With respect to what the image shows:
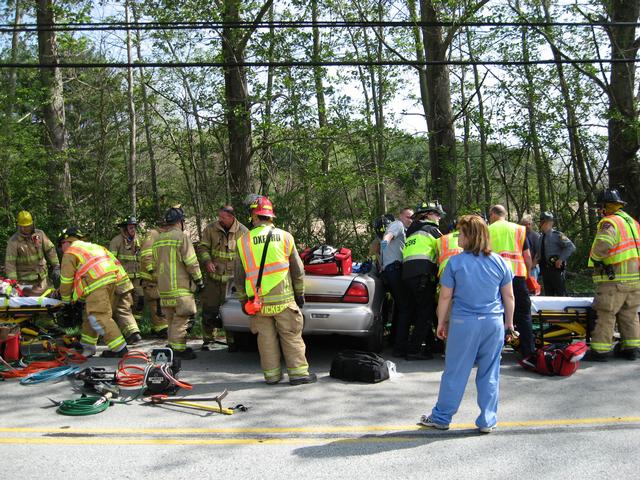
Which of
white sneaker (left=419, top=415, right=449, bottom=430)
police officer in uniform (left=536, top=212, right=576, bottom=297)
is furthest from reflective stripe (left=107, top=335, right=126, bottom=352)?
police officer in uniform (left=536, top=212, right=576, bottom=297)

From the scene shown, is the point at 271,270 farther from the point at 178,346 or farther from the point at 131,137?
the point at 131,137

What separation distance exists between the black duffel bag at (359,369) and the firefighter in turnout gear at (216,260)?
7.86 feet

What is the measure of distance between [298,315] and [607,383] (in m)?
3.22

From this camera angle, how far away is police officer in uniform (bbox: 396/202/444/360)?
7664 millimetres

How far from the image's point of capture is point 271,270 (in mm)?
6648

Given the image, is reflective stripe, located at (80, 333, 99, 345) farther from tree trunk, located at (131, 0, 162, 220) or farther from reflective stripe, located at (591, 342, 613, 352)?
tree trunk, located at (131, 0, 162, 220)

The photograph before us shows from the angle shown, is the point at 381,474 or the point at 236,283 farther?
the point at 236,283

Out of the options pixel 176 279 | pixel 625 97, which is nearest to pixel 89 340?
pixel 176 279

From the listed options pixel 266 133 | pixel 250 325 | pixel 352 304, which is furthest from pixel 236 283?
pixel 266 133

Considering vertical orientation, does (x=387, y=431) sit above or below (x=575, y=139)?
below

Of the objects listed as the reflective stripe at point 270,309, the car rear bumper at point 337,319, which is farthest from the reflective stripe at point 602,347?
the reflective stripe at point 270,309

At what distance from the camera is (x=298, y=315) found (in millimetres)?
6730

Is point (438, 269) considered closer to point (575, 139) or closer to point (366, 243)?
point (366, 243)

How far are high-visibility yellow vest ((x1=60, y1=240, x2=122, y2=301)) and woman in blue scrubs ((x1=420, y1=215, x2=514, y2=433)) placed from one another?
14.6 feet
